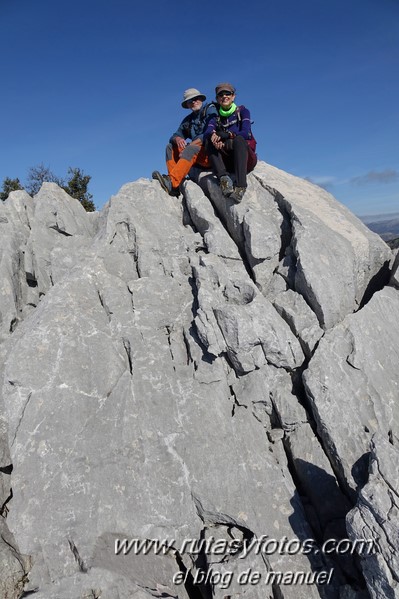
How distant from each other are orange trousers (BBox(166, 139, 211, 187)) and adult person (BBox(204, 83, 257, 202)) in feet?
2.10

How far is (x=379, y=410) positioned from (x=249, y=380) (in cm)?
418

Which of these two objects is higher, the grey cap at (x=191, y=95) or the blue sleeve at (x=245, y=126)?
the grey cap at (x=191, y=95)

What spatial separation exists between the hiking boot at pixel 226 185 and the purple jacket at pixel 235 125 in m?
2.02

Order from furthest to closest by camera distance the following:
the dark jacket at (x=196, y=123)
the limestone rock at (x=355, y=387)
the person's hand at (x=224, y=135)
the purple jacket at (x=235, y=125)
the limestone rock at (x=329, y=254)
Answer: the dark jacket at (x=196, y=123) → the purple jacket at (x=235, y=125) → the person's hand at (x=224, y=135) → the limestone rock at (x=329, y=254) → the limestone rock at (x=355, y=387)

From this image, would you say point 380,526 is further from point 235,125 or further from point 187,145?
point 187,145

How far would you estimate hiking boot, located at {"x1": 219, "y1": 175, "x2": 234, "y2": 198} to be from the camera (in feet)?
51.5

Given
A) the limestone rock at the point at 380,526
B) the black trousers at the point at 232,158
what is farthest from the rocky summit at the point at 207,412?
the black trousers at the point at 232,158

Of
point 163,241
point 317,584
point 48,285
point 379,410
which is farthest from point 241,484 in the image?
point 48,285

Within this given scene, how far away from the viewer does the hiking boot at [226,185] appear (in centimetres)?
1570

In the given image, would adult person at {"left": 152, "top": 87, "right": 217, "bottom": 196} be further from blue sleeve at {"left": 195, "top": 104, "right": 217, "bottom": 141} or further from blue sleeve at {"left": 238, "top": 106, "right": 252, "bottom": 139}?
blue sleeve at {"left": 238, "top": 106, "right": 252, "bottom": 139}

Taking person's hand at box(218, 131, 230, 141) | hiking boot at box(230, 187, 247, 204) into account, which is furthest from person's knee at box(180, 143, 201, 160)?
hiking boot at box(230, 187, 247, 204)

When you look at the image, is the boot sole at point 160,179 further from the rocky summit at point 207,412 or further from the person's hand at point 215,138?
the person's hand at point 215,138

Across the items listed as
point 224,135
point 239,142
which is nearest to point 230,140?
point 224,135

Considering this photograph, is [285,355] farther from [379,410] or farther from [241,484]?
[241,484]
